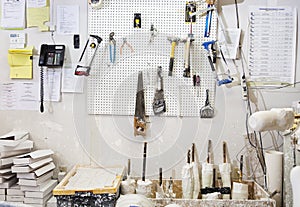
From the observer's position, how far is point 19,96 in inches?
105

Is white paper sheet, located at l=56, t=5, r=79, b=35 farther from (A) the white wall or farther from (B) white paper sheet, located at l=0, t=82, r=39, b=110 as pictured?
(B) white paper sheet, located at l=0, t=82, r=39, b=110

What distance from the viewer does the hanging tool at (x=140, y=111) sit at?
2609 mm

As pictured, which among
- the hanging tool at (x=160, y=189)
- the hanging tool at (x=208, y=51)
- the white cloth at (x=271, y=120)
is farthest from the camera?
the hanging tool at (x=208, y=51)

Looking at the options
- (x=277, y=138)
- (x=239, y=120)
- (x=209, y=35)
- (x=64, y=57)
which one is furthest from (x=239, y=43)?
(x=64, y=57)

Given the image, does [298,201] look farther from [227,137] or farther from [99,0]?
[99,0]

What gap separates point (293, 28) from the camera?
2652mm

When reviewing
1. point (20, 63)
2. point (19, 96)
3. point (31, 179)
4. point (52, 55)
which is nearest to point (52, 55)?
point (52, 55)

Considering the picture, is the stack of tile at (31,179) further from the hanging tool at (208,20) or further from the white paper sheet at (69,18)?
the hanging tool at (208,20)

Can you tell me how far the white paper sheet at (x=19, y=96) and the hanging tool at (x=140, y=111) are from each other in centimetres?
65

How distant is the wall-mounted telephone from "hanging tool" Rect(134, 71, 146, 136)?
51cm

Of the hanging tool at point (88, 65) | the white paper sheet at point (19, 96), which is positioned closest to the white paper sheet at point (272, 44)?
Result: the hanging tool at point (88, 65)

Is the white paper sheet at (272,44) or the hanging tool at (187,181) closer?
the hanging tool at (187,181)

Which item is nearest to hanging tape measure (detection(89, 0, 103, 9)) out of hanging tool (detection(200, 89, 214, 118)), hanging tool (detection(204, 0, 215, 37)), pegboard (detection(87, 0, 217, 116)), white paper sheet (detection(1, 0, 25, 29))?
pegboard (detection(87, 0, 217, 116))

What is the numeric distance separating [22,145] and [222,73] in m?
1.33
